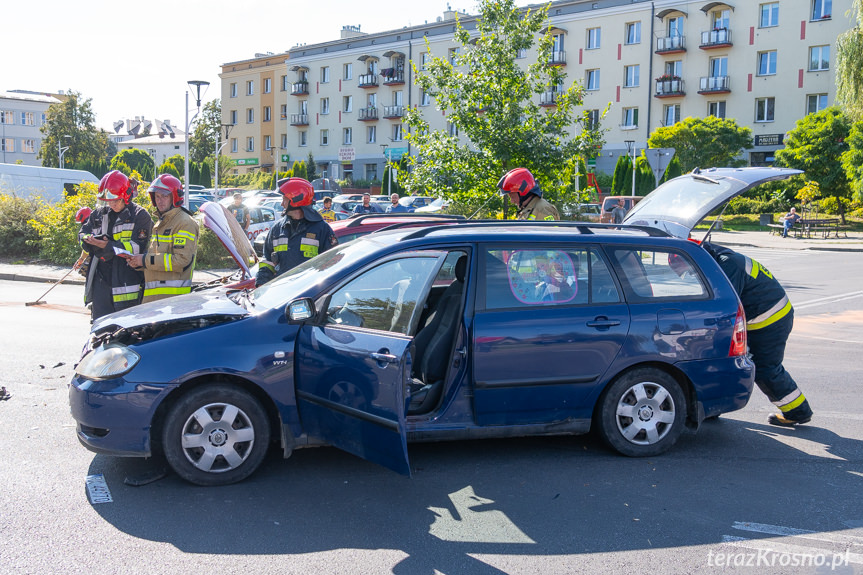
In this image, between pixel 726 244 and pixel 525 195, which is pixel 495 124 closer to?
pixel 525 195

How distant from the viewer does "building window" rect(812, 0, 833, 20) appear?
4459cm

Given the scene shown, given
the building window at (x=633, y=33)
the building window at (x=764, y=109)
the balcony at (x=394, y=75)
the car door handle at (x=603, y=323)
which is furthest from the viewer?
the balcony at (x=394, y=75)

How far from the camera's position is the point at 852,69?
1375 inches

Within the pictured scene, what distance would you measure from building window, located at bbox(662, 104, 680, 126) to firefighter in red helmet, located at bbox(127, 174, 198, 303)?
4837 centimetres

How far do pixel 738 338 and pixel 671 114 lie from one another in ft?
159

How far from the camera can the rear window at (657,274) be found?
17.9 feet

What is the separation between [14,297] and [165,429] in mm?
11127

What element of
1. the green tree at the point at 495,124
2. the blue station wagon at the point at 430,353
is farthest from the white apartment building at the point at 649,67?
the blue station wagon at the point at 430,353

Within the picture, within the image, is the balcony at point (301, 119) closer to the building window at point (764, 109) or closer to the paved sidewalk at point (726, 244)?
the building window at point (764, 109)

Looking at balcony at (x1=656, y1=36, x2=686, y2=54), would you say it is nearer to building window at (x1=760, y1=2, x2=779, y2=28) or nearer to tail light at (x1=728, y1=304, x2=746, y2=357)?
building window at (x1=760, y1=2, x2=779, y2=28)

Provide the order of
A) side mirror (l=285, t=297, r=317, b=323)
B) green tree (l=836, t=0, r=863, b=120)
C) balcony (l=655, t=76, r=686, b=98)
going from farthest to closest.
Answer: balcony (l=655, t=76, r=686, b=98) < green tree (l=836, t=0, r=863, b=120) < side mirror (l=285, t=297, r=317, b=323)

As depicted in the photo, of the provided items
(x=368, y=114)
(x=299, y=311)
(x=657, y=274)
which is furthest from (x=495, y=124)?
(x=368, y=114)

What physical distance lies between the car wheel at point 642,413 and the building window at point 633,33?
163 ft
